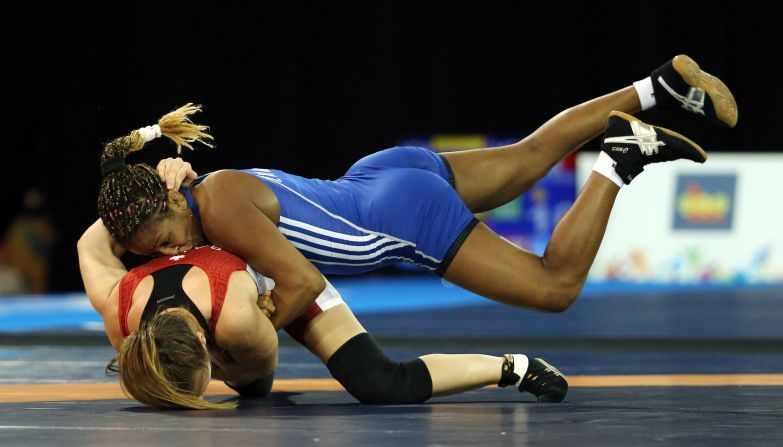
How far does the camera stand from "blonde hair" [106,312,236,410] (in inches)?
112

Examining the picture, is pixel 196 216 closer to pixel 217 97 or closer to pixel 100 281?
pixel 100 281

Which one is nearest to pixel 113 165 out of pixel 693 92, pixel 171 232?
pixel 171 232

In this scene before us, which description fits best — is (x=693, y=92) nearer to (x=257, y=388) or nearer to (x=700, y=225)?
(x=257, y=388)

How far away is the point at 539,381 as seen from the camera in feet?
10.5

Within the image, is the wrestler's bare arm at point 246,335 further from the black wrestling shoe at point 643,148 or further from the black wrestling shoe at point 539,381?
the black wrestling shoe at point 643,148

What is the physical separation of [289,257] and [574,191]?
7.10 meters

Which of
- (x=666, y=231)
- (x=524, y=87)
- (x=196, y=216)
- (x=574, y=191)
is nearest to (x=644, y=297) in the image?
(x=666, y=231)

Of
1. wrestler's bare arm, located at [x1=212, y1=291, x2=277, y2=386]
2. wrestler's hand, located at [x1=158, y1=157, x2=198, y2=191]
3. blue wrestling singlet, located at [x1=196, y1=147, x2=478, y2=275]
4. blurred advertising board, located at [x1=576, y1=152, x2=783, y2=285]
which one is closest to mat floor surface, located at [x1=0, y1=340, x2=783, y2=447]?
wrestler's bare arm, located at [x1=212, y1=291, x2=277, y2=386]

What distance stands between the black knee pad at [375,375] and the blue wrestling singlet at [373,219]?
0.25 meters

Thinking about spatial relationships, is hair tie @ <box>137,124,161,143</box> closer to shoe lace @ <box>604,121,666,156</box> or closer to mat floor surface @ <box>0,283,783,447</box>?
mat floor surface @ <box>0,283,783,447</box>

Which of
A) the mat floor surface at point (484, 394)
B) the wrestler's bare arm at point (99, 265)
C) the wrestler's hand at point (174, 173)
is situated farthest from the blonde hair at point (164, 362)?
the wrestler's hand at point (174, 173)

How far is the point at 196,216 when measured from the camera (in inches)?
125

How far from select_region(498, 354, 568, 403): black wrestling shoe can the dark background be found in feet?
21.4

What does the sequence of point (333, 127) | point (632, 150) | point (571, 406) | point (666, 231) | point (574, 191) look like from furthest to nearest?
point (333, 127)
point (574, 191)
point (666, 231)
point (632, 150)
point (571, 406)
